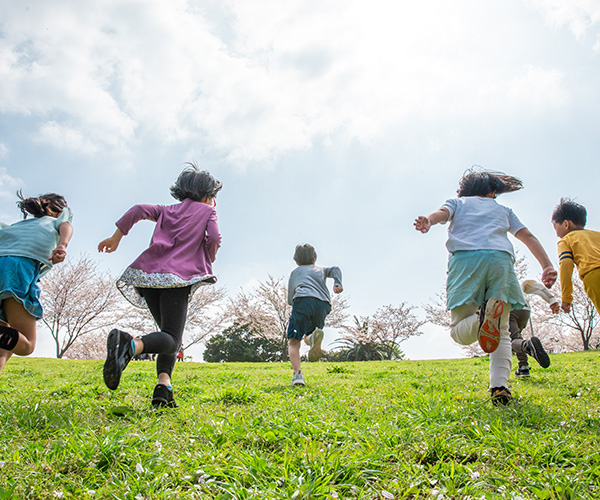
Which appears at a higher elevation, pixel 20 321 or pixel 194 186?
pixel 194 186

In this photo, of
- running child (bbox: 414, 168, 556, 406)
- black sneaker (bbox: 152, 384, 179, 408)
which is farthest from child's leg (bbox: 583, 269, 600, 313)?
black sneaker (bbox: 152, 384, 179, 408)

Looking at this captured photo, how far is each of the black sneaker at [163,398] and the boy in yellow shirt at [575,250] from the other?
3.85 meters

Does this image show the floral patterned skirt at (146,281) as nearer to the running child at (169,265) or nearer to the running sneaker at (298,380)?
the running child at (169,265)

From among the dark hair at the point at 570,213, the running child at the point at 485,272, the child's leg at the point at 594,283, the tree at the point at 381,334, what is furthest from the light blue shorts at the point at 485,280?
the tree at the point at 381,334

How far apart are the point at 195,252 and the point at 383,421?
80.9 inches

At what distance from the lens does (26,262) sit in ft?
11.5

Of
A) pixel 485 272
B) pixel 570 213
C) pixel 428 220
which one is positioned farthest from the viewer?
pixel 570 213

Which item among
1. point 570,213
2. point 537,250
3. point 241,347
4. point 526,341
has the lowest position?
point 241,347

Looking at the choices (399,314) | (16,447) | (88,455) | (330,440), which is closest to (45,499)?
(88,455)

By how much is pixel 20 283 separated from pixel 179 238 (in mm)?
1326

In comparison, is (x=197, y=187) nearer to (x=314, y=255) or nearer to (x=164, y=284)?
(x=164, y=284)

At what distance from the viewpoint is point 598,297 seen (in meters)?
4.08

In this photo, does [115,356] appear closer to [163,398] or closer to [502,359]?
[163,398]

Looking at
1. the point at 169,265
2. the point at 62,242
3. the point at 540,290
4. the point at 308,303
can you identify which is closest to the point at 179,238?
the point at 169,265
